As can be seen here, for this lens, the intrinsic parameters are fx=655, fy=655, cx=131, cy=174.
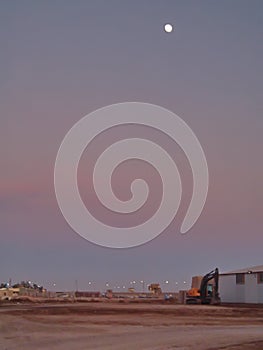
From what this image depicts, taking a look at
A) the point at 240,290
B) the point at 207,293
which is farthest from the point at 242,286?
the point at 207,293

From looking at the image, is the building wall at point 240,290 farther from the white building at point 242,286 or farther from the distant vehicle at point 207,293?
the distant vehicle at point 207,293

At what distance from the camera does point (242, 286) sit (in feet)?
301

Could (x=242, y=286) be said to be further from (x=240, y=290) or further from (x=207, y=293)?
(x=207, y=293)

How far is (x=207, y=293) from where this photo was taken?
86.5 m

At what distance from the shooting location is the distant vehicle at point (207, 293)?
8531 cm

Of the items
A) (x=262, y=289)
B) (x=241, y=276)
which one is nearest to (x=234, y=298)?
(x=241, y=276)

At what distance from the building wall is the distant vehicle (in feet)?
16.1

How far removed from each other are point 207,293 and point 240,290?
785 centimetres

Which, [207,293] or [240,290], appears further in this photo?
[240,290]

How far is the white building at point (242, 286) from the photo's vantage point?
8625 centimetres

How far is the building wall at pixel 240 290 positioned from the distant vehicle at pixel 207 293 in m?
4.91

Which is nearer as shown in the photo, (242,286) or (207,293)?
(207,293)

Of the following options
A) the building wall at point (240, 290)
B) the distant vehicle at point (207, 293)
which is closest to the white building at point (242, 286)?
the building wall at point (240, 290)

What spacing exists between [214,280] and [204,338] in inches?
2445
